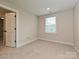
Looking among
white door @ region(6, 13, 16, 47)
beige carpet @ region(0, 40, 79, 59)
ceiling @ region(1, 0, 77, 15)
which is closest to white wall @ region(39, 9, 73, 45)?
ceiling @ region(1, 0, 77, 15)

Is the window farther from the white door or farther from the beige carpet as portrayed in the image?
the white door

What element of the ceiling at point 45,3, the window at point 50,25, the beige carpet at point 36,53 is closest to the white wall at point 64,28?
the window at point 50,25

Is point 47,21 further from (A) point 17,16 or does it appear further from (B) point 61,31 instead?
(A) point 17,16

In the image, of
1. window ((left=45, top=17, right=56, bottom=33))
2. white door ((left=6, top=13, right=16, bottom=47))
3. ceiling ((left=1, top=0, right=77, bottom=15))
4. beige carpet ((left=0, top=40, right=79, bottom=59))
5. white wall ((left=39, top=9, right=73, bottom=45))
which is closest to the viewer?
beige carpet ((left=0, top=40, right=79, bottom=59))

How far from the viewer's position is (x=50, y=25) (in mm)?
6418

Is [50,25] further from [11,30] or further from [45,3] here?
[11,30]

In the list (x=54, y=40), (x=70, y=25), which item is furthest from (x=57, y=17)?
(x=54, y=40)

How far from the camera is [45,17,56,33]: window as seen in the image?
6.10 m

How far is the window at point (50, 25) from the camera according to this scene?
6.10 meters

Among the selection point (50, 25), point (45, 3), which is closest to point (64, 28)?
point (50, 25)

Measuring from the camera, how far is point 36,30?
22.8 ft

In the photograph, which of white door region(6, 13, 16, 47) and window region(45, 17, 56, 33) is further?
window region(45, 17, 56, 33)

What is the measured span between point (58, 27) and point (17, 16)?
3075 millimetres

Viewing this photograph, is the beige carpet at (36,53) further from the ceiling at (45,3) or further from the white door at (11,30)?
the ceiling at (45,3)
